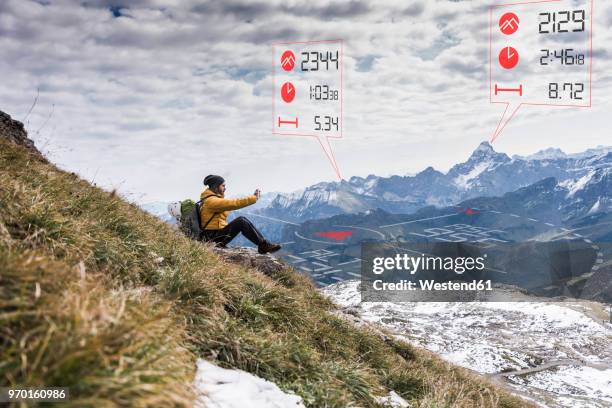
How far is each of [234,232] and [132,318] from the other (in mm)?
11167

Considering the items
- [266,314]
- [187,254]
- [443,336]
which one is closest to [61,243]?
[187,254]

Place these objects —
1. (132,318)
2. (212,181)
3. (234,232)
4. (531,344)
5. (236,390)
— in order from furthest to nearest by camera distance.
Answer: (531,344), (234,232), (212,181), (236,390), (132,318)

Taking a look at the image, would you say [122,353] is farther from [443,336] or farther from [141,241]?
[443,336]

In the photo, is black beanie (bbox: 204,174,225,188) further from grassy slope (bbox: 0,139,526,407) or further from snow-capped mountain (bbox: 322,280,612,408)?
snow-capped mountain (bbox: 322,280,612,408)

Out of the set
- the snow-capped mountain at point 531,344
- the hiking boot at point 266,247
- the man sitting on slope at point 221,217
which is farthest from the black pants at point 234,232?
the snow-capped mountain at point 531,344

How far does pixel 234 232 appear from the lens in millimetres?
14398

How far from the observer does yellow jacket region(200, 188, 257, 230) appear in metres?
13.0

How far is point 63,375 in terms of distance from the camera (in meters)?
2.50

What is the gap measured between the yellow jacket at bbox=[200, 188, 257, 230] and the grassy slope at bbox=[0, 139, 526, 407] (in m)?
3.61

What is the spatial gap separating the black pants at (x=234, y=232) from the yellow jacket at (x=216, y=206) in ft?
0.58

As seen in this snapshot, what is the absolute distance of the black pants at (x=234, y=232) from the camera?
1376cm

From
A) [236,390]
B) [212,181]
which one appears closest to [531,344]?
[212,181]

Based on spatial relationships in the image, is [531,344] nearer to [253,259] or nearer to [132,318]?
[253,259]

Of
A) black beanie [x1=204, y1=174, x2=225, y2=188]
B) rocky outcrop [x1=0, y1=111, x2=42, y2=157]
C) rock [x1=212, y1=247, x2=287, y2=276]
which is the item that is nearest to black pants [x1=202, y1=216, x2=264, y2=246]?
rock [x1=212, y1=247, x2=287, y2=276]
